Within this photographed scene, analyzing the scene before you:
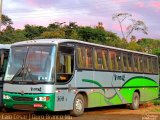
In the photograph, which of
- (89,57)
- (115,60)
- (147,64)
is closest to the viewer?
(89,57)

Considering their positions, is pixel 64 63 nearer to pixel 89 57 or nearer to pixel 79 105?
pixel 79 105

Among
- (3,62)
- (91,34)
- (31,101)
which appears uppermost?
(91,34)

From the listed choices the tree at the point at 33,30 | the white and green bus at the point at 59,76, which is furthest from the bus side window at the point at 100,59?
the tree at the point at 33,30

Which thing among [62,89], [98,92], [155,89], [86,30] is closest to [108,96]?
[98,92]

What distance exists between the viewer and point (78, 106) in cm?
1634

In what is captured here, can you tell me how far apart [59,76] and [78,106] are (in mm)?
1789

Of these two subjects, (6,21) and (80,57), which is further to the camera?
(6,21)

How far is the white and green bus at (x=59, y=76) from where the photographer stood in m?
14.9

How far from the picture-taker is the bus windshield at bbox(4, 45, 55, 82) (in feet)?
49.0

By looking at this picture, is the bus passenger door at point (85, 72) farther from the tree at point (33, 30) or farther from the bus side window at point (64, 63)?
the tree at point (33, 30)

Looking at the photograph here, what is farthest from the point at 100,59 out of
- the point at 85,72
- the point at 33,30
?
the point at 33,30

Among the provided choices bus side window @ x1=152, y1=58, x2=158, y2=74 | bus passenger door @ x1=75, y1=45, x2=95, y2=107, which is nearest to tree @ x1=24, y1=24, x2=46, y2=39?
bus side window @ x1=152, y1=58, x2=158, y2=74

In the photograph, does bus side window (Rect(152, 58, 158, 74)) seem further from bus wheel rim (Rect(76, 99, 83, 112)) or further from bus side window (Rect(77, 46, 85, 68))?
bus wheel rim (Rect(76, 99, 83, 112))

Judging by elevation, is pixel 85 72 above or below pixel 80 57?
below
